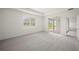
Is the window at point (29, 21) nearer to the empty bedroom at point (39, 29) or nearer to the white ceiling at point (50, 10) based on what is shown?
the empty bedroom at point (39, 29)

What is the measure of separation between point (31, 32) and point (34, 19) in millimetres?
355

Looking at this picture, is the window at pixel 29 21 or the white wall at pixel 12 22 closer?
the white wall at pixel 12 22

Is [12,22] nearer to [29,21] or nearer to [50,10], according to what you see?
[29,21]

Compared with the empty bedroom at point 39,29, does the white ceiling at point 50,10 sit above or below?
above

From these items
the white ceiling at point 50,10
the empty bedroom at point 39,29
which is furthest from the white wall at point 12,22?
the white ceiling at point 50,10

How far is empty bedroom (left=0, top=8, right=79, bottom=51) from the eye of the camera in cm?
222

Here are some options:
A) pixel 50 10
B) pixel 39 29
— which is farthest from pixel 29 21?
pixel 50 10

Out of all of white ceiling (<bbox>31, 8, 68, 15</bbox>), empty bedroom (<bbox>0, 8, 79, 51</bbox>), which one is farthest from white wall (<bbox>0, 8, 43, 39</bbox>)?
white ceiling (<bbox>31, 8, 68, 15</bbox>)

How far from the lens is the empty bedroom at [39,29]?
2223mm

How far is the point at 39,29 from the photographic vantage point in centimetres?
240

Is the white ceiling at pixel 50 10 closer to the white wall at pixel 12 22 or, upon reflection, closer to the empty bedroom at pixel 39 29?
the empty bedroom at pixel 39 29
